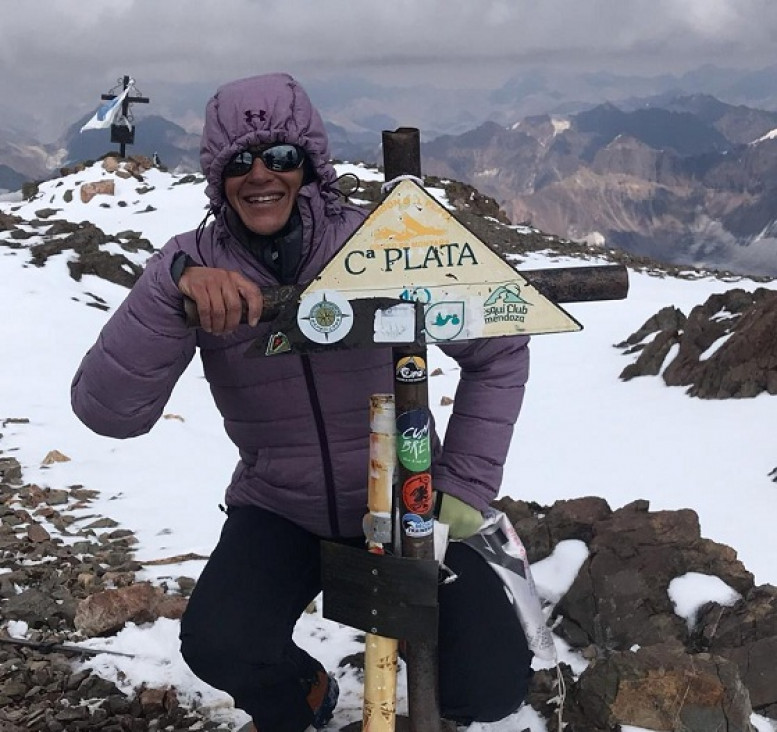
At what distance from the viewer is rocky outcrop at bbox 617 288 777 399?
1184cm

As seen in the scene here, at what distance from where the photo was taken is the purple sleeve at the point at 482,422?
3.06 metres

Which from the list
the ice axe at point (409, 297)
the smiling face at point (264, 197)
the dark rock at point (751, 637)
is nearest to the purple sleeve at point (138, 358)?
the ice axe at point (409, 297)

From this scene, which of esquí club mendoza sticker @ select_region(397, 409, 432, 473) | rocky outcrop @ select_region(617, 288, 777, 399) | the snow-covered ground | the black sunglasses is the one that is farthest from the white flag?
esquí club mendoza sticker @ select_region(397, 409, 432, 473)

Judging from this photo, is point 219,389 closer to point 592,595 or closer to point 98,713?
point 98,713

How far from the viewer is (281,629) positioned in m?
3.10

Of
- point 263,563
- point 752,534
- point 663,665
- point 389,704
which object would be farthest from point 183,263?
point 752,534

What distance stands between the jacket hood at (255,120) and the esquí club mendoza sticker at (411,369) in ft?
2.79

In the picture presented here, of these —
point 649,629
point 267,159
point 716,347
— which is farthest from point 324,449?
point 716,347

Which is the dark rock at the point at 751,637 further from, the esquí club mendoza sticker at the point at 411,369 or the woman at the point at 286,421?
the esquí club mendoza sticker at the point at 411,369

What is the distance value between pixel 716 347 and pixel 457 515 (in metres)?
11.3

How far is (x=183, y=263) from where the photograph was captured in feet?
8.59

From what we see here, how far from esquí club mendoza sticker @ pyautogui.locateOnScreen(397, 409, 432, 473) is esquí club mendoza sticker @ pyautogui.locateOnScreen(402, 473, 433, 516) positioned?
34mm

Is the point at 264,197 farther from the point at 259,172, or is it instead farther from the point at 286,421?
the point at 286,421

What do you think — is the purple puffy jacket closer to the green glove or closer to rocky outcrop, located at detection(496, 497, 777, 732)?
the green glove
